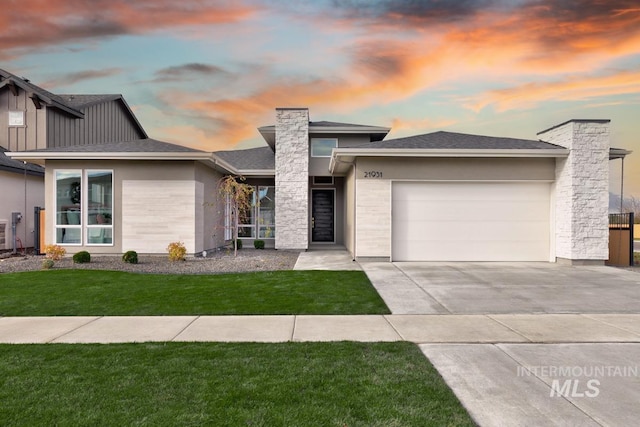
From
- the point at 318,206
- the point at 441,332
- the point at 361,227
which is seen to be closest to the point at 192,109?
the point at 318,206

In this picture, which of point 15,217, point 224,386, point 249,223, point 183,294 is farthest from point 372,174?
point 15,217

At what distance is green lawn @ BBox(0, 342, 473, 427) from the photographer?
112 inches

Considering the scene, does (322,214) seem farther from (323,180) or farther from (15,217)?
(15,217)

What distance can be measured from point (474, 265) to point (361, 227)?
11.9 ft

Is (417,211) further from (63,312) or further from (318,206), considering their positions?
(63,312)

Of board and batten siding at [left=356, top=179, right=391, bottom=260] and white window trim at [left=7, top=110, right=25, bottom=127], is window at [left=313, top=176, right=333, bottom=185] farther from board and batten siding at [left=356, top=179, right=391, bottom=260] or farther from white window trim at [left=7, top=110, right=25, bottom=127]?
white window trim at [left=7, top=110, right=25, bottom=127]

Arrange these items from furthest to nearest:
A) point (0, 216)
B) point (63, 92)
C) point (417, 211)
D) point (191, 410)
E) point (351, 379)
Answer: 1. point (63, 92)
2. point (0, 216)
3. point (417, 211)
4. point (351, 379)
5. point (191, 410)

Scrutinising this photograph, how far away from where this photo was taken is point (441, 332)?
5.08m

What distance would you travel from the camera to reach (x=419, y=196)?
475 inches

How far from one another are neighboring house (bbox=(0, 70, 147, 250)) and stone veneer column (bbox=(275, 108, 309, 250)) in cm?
1034

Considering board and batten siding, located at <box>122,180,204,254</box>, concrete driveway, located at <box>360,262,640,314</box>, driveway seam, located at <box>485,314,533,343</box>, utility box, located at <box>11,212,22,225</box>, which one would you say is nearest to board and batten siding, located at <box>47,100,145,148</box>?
utility box, located at <box>11,212,22,225</box>

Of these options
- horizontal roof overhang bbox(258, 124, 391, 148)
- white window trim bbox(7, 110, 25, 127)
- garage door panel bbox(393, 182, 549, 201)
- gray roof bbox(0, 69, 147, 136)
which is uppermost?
gray roof bbox(0, 69, 147, 136)

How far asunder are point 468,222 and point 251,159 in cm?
1129

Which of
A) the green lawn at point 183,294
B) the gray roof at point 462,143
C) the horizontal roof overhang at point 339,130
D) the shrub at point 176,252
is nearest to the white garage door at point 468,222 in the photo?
the gray roof at point 462,143
